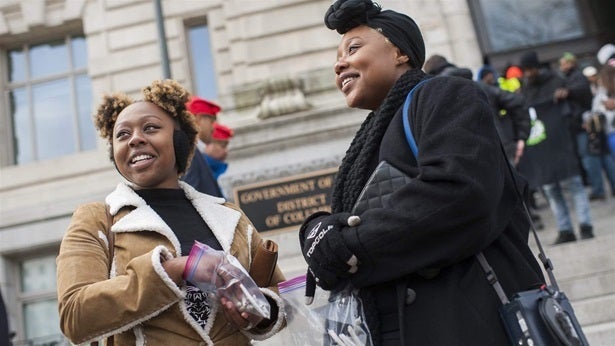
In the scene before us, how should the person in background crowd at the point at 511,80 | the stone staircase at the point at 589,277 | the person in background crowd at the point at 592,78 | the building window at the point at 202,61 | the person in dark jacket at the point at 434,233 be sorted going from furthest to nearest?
1. the building window at the point at 202,61
2. the person in background crowd at the point at 592,78
3. the person in background crowd at the point at 511,80
4. the stone staircase at the point at 589,277
5. the person in dark jacket at the point at 434,233

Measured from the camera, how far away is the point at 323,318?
2322 millimetres

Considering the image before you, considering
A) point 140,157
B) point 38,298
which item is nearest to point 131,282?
point 140,157

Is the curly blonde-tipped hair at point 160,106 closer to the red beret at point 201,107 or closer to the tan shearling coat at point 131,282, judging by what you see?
the tan shearling coat at point 131,282

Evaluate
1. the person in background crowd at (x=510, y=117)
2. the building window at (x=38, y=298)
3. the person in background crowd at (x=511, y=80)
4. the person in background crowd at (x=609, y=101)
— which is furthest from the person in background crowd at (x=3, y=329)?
the building window at (x=38, y=298)

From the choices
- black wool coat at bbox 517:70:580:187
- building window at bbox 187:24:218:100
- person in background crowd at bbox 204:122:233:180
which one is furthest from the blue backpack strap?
building window at bbox 187:24:218:100

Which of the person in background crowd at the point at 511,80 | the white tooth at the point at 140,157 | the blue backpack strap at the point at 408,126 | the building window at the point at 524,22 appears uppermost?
the building window at the point at 524,22

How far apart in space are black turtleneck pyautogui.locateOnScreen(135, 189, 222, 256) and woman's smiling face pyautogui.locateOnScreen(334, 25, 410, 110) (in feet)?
2.65

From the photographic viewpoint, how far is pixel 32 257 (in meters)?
13.2

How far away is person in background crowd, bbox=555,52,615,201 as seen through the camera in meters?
8.99

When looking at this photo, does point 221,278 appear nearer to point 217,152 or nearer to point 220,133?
point 217,152

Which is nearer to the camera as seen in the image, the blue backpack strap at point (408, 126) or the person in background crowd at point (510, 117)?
the blue backpack strap at point (408, 126)

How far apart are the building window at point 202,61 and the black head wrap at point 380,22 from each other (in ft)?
37.2

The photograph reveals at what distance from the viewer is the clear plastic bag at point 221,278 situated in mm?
2314

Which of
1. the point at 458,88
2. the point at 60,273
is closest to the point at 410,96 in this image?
the point at 458,88
